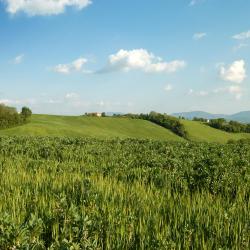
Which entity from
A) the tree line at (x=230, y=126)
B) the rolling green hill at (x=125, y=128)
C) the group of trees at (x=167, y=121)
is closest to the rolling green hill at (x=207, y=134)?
the rolling green hill at (x=125, y=128)

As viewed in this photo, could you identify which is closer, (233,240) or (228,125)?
(233,240)

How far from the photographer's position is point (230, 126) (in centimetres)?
12031

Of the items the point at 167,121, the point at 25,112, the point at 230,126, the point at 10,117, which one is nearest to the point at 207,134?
the point at 167,121

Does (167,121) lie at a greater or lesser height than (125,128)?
greater

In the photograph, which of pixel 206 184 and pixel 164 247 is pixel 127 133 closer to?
pixel 206 184

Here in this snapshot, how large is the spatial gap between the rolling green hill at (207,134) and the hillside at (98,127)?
546 cm

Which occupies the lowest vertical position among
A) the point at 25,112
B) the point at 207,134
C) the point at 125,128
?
the point at 207,134

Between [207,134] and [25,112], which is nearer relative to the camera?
[25,112]

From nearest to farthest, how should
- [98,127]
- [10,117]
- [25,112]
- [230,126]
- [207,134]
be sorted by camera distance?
[10,117] → [25,112] → [98,127] → [207,134] → [230,126]

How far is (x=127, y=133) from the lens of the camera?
104m

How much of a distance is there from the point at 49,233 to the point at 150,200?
8.73ft

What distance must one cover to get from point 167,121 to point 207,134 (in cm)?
1372

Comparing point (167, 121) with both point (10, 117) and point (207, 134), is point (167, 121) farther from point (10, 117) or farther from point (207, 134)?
point (10, 117)

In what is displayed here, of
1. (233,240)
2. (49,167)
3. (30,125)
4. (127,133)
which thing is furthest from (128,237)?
(127,133)
